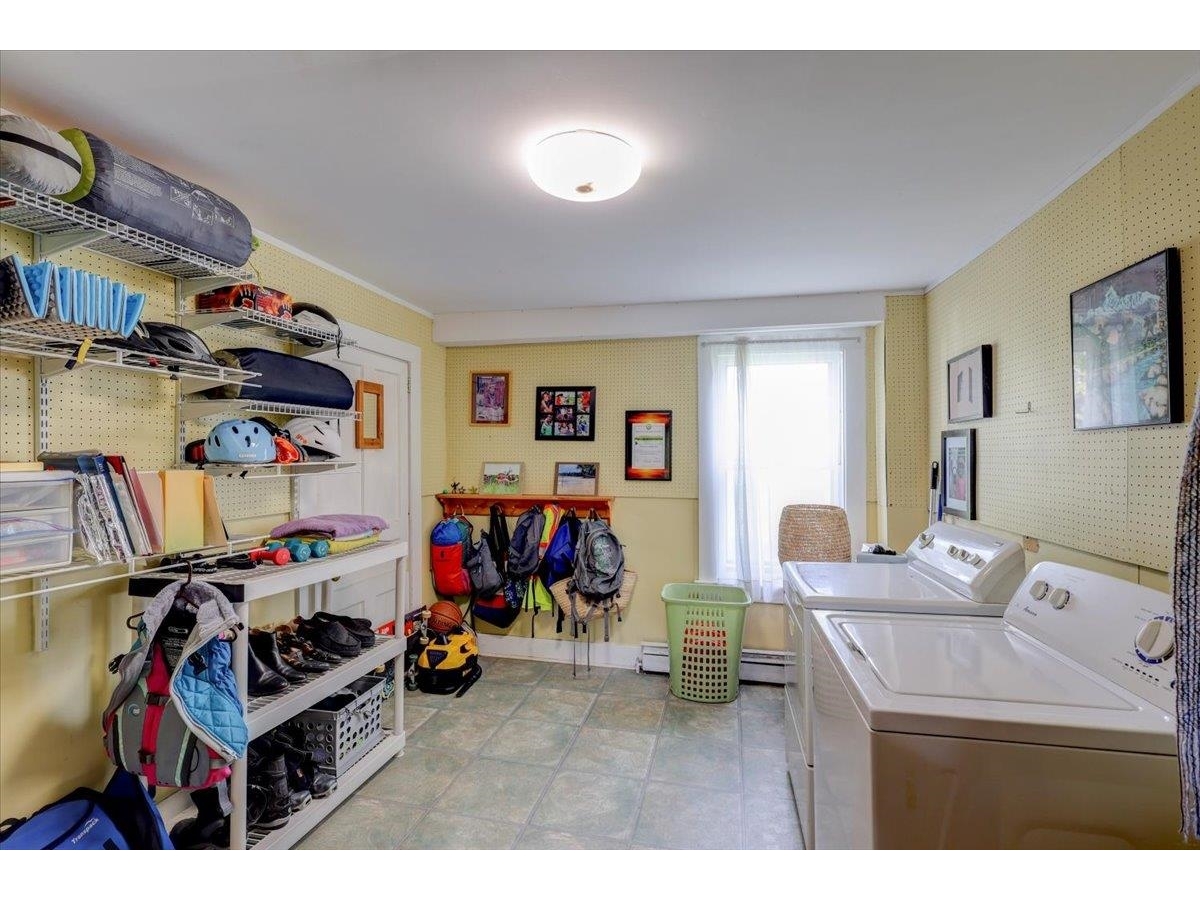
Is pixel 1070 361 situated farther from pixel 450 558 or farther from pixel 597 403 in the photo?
pixel 450 558

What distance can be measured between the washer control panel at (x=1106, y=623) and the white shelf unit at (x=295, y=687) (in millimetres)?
2283

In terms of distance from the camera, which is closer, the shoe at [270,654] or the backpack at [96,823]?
the backpack at [96,823]

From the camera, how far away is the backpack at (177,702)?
1524 mm

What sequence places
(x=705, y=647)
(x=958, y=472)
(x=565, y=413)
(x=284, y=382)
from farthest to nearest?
1. (x=565, y=413)
2. (x=705, y=647)
3. (x=958, y=472)
4. (x=284, y=382)

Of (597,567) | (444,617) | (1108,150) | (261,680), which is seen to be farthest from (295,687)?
(1108,150)

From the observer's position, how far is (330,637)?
2262 millimetres

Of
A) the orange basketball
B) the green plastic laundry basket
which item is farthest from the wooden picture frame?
the green plastic laundry basket

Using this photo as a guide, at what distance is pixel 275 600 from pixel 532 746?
1.35 m

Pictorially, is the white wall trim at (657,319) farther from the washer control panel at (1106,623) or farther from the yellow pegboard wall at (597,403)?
the washer control panel at (1106,623)

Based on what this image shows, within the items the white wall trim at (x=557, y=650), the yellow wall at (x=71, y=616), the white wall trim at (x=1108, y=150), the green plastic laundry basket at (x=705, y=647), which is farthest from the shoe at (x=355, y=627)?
the white wall trim at (x=1108, y=150)

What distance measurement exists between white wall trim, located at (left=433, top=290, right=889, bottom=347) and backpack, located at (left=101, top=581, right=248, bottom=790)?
250 centimetres

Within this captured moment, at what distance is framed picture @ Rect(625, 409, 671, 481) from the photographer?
364cm

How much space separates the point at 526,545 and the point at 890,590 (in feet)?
7.26
